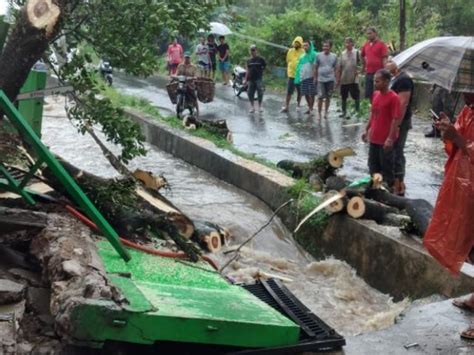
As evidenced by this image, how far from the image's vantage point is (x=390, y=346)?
4.53 metres

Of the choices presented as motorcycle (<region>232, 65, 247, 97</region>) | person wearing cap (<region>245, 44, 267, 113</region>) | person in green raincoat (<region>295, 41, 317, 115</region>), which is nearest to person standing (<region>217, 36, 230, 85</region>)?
motorcycle (<region>232, 65, 247, 97</region>)

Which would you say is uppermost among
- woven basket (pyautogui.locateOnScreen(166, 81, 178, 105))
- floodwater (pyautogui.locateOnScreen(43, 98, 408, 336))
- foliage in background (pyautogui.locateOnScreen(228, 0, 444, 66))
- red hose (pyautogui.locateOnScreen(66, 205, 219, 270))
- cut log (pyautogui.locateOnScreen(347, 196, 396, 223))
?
foliage in background (pyautogui.locateOnScreen(228, 0, 444, 66))

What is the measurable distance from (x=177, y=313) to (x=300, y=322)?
113 cm

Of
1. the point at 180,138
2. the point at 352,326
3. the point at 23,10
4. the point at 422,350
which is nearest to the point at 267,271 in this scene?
the point at 352,326

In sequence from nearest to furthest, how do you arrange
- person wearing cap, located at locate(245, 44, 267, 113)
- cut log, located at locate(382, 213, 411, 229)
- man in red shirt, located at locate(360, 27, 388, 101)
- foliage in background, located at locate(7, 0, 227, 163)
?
foliage in background, located at locate(7, 0, 227, 163), cut log, located at locate(382, 213, 411, 229), man in red shirt, located at locate(360, 27, 388, 101), person wearing cap, located at locate(245, 44, 267, 113)

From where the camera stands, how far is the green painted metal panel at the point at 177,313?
329 centimetres

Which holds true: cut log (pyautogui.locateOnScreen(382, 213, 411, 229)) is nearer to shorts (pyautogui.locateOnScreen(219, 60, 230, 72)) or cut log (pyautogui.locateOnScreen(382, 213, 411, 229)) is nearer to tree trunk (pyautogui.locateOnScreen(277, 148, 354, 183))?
tree trunk (pyautogui.locateOnScreen(277, 148, 354, 183))

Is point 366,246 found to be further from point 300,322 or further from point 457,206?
point 300,322

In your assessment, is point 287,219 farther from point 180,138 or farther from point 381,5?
point 381,5

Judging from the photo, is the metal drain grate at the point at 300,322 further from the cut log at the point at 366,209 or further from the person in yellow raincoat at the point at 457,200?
the cut log at the point at 366,209

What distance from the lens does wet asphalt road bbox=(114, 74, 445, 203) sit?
10.6 meters

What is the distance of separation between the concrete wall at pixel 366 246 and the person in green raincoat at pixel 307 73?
240 inches

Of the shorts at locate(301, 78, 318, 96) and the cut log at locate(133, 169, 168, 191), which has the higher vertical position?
the shorts at locate(301, 78, 318, 96)

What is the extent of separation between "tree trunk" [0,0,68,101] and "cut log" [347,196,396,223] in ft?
12.5
